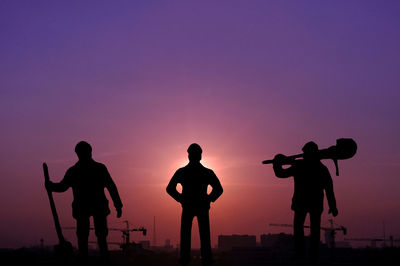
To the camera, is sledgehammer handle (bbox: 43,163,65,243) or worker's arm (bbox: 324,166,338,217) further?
worker's arm (bbox: 324,166,338,217)

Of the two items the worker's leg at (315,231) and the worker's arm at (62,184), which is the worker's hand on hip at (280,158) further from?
the worker's arm at (62,184)

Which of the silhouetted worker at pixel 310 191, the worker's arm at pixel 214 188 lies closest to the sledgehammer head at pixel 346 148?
the silhouetted worker at pixel 310 191

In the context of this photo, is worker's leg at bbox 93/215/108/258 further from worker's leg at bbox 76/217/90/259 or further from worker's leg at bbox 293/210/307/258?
worker's leg at bbox 293/210/307/258

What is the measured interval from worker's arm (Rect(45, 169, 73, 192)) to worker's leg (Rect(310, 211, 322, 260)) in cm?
595

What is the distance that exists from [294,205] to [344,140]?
6.90ft

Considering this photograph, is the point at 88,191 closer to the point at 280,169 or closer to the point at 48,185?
the point at 48,185

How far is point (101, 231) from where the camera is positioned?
15.4 metres

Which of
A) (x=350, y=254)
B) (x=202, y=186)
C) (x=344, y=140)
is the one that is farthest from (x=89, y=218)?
(x=350, y=254)

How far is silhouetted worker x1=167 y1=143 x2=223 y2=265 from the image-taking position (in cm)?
1570

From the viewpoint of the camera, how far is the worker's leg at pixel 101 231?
49.8 ft

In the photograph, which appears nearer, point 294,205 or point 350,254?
point 294,205

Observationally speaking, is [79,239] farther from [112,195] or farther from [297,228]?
[297,228]

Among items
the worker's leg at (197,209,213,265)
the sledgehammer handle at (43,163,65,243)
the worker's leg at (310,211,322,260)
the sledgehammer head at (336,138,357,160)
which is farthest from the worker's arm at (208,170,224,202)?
the sledgehammer handle at (43,163,65,243)

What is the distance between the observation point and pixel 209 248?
1569cm
